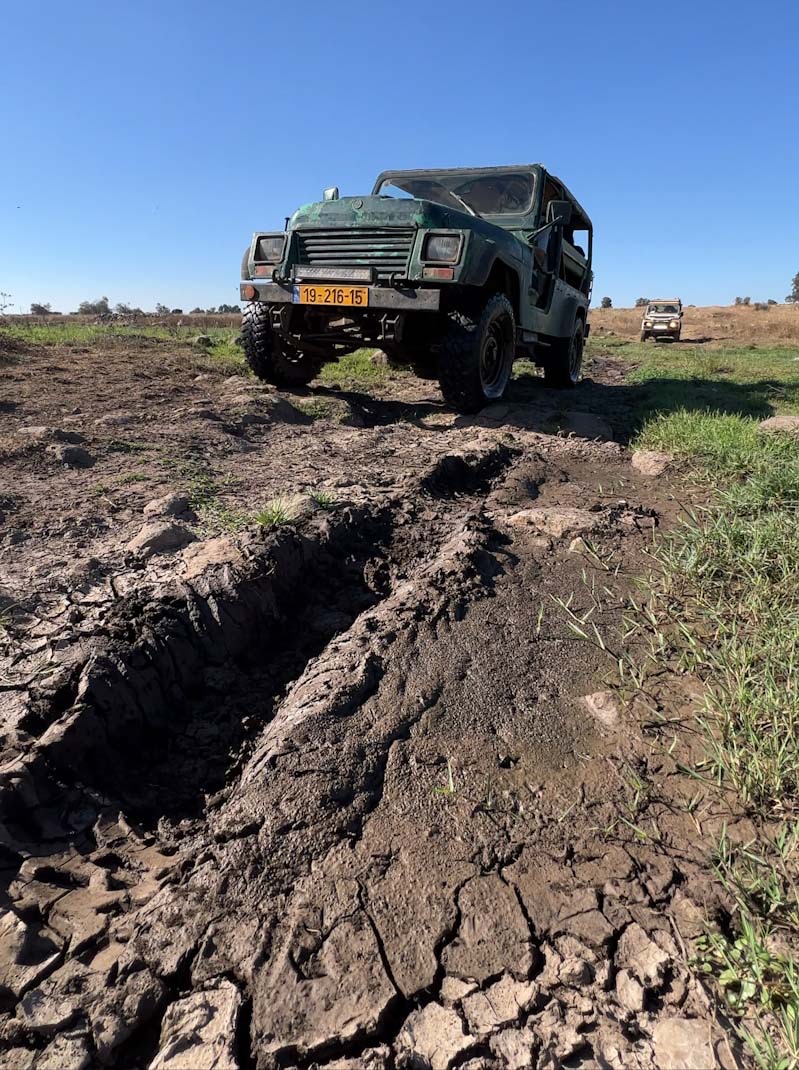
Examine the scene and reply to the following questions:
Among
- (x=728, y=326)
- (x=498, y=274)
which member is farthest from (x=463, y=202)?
(x=728, y=326)

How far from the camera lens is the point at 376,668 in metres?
2.11

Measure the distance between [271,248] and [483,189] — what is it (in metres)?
2.43

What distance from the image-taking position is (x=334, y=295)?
5348 millimetres

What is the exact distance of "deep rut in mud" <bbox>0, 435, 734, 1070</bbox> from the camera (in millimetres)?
1199

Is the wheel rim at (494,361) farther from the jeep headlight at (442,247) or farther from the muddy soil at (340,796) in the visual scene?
the muddy soil at (340,796)

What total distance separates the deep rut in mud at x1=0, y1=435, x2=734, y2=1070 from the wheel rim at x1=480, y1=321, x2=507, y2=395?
354 centimetres

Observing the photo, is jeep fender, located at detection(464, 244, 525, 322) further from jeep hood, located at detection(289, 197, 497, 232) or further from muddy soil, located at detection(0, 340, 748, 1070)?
muddy soil, located at detection(0, 340, 748, 1070)

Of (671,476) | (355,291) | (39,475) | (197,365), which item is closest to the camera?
(39,475)

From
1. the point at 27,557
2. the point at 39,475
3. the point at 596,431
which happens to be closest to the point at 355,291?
the point at 596,431

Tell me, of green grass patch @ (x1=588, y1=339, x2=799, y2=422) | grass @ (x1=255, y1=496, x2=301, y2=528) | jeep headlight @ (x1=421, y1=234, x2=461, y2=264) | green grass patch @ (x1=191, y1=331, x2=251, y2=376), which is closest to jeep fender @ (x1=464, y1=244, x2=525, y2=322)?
jeep headlight @ (x1=421, y1=234, x2=461, y2=264)

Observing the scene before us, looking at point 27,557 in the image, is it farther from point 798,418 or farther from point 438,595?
point 798,418

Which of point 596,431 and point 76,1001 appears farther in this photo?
point 596,431

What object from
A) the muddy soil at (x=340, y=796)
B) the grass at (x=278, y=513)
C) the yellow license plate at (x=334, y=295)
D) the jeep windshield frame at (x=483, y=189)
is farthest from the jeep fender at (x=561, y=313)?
the grass at (x=278, y=513)

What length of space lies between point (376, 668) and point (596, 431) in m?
3.99
